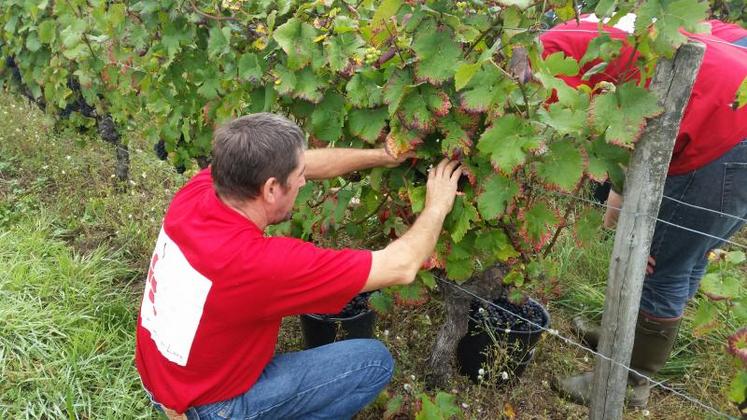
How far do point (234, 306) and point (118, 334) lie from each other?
1.64 meters

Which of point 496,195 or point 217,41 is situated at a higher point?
point 217,41

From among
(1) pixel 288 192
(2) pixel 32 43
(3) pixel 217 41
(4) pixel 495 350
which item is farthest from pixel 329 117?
(2) pixel 32 43

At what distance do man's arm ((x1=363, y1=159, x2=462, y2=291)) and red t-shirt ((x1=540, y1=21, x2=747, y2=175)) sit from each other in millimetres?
571

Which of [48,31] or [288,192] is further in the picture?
[48,31]

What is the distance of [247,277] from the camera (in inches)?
70.6

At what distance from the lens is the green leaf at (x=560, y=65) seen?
1.75 metres

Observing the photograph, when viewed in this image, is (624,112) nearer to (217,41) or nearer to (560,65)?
(560,65)

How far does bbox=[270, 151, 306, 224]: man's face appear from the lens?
6.38 ft

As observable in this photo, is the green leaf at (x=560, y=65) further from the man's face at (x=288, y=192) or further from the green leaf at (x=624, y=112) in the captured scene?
the man's face at (x=288, y=192)

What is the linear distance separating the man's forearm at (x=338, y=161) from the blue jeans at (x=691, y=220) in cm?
110

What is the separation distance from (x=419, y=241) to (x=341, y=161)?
1.71 ft

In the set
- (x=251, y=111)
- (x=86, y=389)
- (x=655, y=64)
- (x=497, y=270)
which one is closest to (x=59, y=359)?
(x=86, y=389)

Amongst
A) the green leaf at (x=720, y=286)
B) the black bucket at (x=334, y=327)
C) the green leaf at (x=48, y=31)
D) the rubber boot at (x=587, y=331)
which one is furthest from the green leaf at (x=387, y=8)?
the green leaf at (x=48, y=31)

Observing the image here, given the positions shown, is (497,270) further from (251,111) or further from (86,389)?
(86,389)
